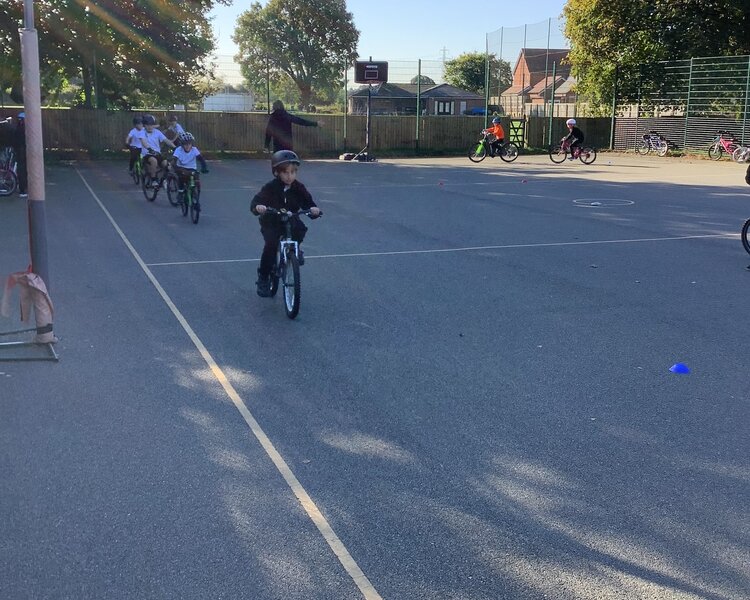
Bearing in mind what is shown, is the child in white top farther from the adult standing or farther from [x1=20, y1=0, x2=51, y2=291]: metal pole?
[x1=20, y1=0, x2=51, y2=291]: metal pole

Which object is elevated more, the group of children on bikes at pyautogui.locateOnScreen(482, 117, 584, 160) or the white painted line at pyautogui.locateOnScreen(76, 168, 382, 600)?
the group of children on bikes at pyautogui.locateOnScreen(482, 117, 584, 160)

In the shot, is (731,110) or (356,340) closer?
(356,340)

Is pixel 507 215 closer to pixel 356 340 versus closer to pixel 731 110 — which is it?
pixel 356 340

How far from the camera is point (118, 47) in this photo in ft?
101

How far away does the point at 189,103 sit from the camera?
3438 cm

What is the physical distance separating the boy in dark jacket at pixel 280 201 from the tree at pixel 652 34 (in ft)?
110

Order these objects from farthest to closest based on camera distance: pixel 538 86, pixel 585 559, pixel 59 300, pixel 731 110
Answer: pixel 538 86, pixel 731 110, pixel 59 300, pixel 585 559

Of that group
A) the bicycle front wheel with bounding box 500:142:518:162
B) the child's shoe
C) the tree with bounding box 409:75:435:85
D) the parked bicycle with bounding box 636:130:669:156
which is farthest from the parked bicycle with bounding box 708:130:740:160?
the child's shoe

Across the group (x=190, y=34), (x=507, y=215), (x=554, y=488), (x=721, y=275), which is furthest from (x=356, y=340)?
(x=190, y=34)

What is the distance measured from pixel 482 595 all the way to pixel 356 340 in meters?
3.96

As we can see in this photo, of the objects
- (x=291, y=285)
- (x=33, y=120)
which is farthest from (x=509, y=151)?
(x=33, y=120)

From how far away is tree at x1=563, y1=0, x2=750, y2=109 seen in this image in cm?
3788

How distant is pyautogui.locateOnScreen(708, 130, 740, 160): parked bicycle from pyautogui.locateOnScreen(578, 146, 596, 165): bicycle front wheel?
5.69 meters

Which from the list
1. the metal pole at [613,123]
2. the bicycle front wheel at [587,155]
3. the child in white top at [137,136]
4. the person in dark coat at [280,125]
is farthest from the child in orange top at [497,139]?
the child in white top at [137,136]
